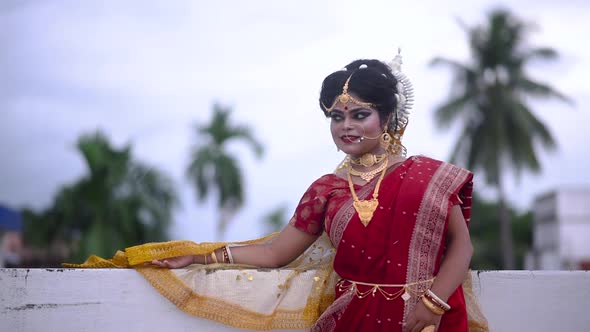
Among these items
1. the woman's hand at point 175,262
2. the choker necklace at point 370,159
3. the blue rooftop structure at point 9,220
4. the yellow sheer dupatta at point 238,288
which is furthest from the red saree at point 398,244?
the blue rooftop structure at point 9,220

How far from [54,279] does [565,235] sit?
3718cm

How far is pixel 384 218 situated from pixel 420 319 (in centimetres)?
41

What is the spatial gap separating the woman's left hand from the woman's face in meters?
0.69

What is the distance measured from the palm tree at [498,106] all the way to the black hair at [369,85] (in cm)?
2681

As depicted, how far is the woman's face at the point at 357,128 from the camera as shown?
10.3 ft

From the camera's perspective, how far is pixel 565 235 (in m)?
37.4

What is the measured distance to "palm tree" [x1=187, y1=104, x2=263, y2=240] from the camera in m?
33.0

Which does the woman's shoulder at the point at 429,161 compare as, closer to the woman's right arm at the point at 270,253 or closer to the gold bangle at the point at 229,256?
the woman's right arm at the point at 270,253

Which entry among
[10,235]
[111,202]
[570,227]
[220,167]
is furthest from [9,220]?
[570,227]

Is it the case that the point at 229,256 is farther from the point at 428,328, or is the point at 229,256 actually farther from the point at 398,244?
the point at 428,328

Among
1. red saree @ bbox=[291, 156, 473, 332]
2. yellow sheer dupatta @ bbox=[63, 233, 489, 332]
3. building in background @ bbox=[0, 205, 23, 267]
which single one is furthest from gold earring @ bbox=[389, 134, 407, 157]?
building in background @ bbox=[0, 205, 23, 267]

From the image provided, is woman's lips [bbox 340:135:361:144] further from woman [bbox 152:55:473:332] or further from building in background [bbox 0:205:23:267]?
building in background [bbox 0:205:23:267]

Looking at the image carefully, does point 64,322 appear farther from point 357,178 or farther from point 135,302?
point 357,178

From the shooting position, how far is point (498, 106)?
30.0 meters
